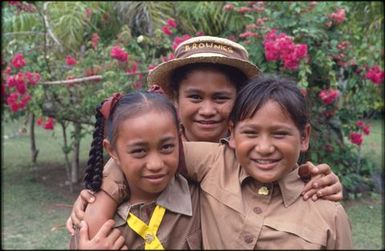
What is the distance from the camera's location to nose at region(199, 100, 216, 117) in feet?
6.76

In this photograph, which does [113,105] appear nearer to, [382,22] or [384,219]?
[384,219]

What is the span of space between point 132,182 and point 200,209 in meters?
0.24

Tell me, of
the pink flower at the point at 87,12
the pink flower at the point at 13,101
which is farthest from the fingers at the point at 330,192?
the pink flower at the point at 87,12

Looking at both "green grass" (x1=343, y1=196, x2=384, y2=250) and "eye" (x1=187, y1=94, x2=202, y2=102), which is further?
"green grass" (x1=343, y1=196, x2=384, y2=250)

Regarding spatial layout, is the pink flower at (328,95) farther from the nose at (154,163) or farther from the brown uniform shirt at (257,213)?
the nose at (154,163)

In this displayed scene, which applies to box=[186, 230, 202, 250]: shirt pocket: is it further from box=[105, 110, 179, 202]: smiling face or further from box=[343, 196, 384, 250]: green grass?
box=[343, 196, 384, 250]: green grass

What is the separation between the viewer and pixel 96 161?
5.81 ft

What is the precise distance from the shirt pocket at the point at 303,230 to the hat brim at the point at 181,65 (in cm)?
69

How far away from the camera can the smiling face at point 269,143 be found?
1.63 meters

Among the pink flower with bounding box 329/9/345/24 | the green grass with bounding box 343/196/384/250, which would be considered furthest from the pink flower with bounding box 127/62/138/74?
the green grass with bounding box 343/196/384/250

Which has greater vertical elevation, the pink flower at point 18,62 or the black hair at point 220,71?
the black hair at point 220,71

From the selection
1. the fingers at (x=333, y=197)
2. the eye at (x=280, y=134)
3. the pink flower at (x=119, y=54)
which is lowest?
the pink flower at (x=119, y=54)

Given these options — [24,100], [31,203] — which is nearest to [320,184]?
[24,100]

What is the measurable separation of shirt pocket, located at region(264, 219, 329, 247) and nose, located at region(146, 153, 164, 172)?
1.16 feet
